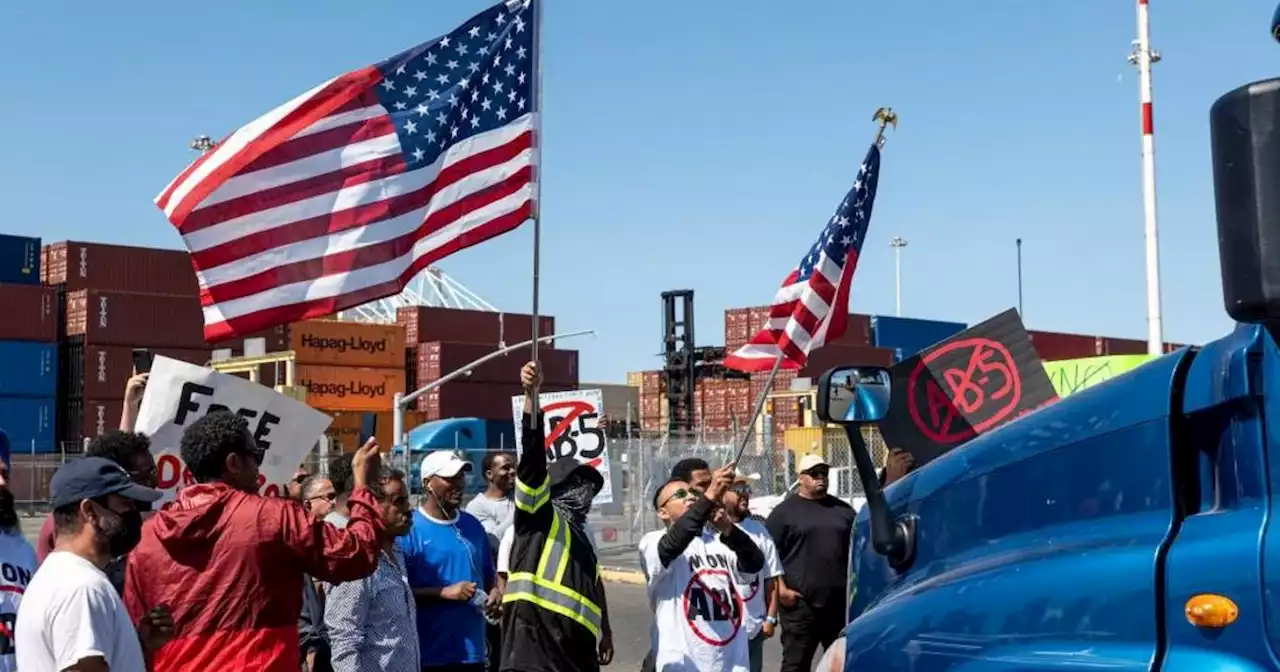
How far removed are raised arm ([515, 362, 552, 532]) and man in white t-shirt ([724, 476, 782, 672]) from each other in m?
1.66

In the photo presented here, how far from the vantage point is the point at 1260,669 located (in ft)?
7.50

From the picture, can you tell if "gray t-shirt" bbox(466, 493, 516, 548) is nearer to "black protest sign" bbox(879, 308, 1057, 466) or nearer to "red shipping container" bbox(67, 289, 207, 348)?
"black protest sign" bbox(879, 308, 1057, 466)

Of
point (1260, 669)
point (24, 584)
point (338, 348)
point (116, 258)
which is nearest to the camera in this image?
point (1260, 669)

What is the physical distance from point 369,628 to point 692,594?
1480mm

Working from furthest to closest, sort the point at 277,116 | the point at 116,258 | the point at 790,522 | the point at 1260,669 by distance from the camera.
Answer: the point at 116,258
the point at 790,522
the point at 277,116
the point at 1260,669

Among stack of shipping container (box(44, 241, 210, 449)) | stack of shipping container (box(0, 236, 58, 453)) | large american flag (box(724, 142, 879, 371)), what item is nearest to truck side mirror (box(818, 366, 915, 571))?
large american flag (box(724, 142, 879, 371))

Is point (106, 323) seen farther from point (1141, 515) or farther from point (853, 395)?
point (1141, 515)

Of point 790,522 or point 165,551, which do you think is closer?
point 165,551

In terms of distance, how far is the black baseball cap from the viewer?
3.98 metres

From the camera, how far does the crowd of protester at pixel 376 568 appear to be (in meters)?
4.00

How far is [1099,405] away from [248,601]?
2.56 metres

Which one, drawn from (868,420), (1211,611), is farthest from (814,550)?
(1211,611)

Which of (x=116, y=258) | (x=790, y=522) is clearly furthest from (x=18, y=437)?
(x=790, y=522)

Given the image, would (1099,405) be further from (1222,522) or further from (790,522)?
(790,522)
